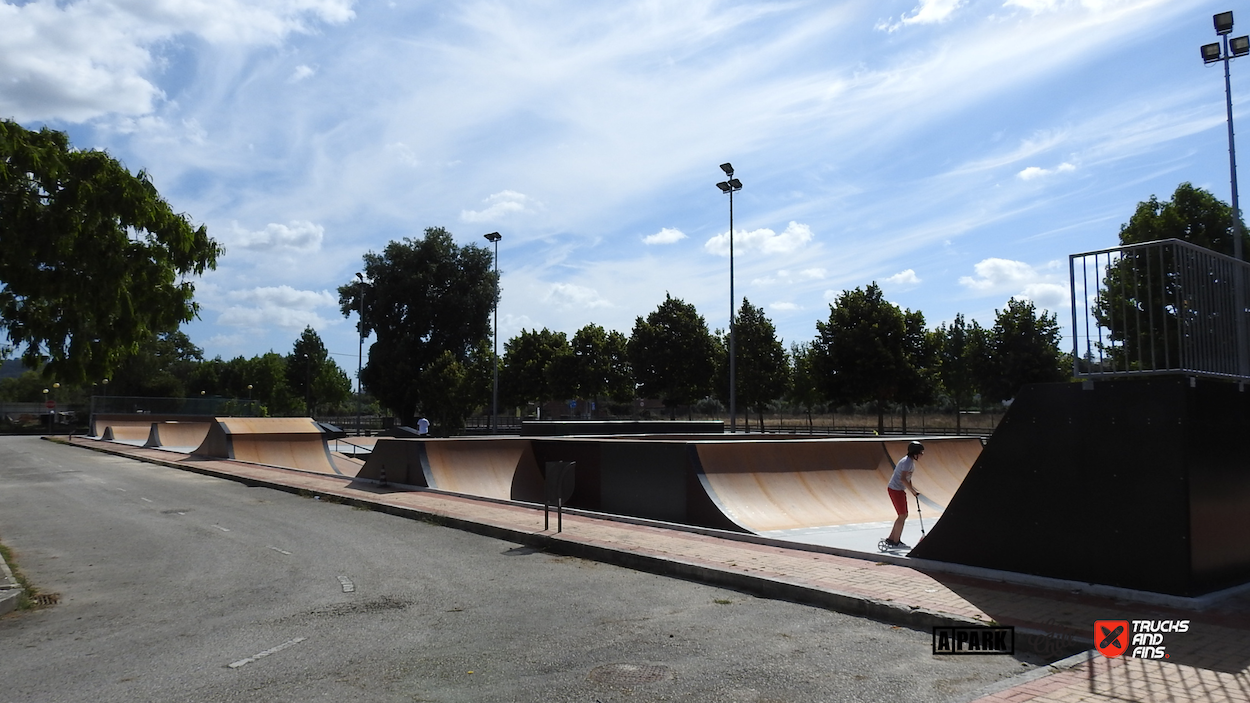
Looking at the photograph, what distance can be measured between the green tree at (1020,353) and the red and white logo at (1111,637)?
39.0 m

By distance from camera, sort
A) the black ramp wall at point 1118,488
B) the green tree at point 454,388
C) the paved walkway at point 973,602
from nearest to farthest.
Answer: the paved walkway at point 973,602 → the black ramp wall at point 1118,488 → the green tree at point 454,388

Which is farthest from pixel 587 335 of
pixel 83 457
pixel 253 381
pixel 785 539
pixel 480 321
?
pixel 253 381

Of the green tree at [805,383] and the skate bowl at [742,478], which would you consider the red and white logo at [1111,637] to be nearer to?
the skate bowl at [742,478]

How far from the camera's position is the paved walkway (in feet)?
17.0

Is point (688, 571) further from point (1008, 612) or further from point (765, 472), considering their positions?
point (765, 472)

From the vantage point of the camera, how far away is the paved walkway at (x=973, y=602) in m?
5.17

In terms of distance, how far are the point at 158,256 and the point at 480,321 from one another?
177ft

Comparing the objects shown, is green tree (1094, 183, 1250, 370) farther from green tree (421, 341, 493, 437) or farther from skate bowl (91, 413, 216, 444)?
green tree (421, 341, 493, 437)

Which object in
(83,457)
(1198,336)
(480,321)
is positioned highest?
(480,321)

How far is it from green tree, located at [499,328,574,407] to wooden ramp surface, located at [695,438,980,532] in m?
41.4

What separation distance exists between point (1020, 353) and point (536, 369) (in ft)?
101

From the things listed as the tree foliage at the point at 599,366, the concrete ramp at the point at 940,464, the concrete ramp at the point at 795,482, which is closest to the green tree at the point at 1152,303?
the concrete ramp at the point at 795,482

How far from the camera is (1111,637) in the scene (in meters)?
6.11

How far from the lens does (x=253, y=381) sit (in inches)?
4094
